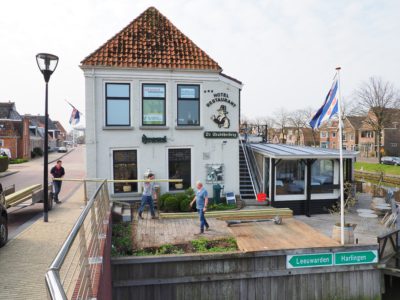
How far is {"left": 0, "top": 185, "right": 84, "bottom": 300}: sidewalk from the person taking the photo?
15.9 feet

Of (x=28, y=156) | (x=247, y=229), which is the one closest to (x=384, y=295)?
(x=247, y=229)

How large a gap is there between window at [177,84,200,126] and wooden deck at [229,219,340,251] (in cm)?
551

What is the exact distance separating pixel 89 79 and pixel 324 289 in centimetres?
1183

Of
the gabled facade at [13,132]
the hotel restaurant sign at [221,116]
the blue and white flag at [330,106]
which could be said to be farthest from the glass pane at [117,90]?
the gabled facade at [13,132]

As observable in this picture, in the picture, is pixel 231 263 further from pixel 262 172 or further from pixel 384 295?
pixel 262 172

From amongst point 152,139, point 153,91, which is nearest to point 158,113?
point 153,91

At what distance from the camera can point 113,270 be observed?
762 centimetres

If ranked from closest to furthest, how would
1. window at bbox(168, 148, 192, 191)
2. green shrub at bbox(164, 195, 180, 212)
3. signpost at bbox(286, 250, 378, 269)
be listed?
signpost at bbox(286, 250, 378, 269), green shrub at bbox(164, 195, 180, 212), window at bbox(168, 148, 192, 191)

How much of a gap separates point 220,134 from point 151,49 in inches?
203

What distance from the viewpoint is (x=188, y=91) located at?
13.8m

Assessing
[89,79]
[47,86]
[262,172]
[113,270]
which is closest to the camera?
[113,270]

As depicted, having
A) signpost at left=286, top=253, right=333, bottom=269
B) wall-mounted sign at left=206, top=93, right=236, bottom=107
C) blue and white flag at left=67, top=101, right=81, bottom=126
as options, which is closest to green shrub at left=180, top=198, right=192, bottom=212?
wall-mounted sign at left=206, top=93, right=236, bottom=107

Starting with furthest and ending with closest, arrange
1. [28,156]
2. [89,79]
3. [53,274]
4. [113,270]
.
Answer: [28,156], [89,79], [113,270], [53,274]

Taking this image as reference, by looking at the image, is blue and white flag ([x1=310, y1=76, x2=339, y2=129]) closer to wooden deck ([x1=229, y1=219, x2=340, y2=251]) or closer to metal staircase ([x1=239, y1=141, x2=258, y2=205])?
wooden deck ([x1=229, y1=219, x2=340, y2=251])
